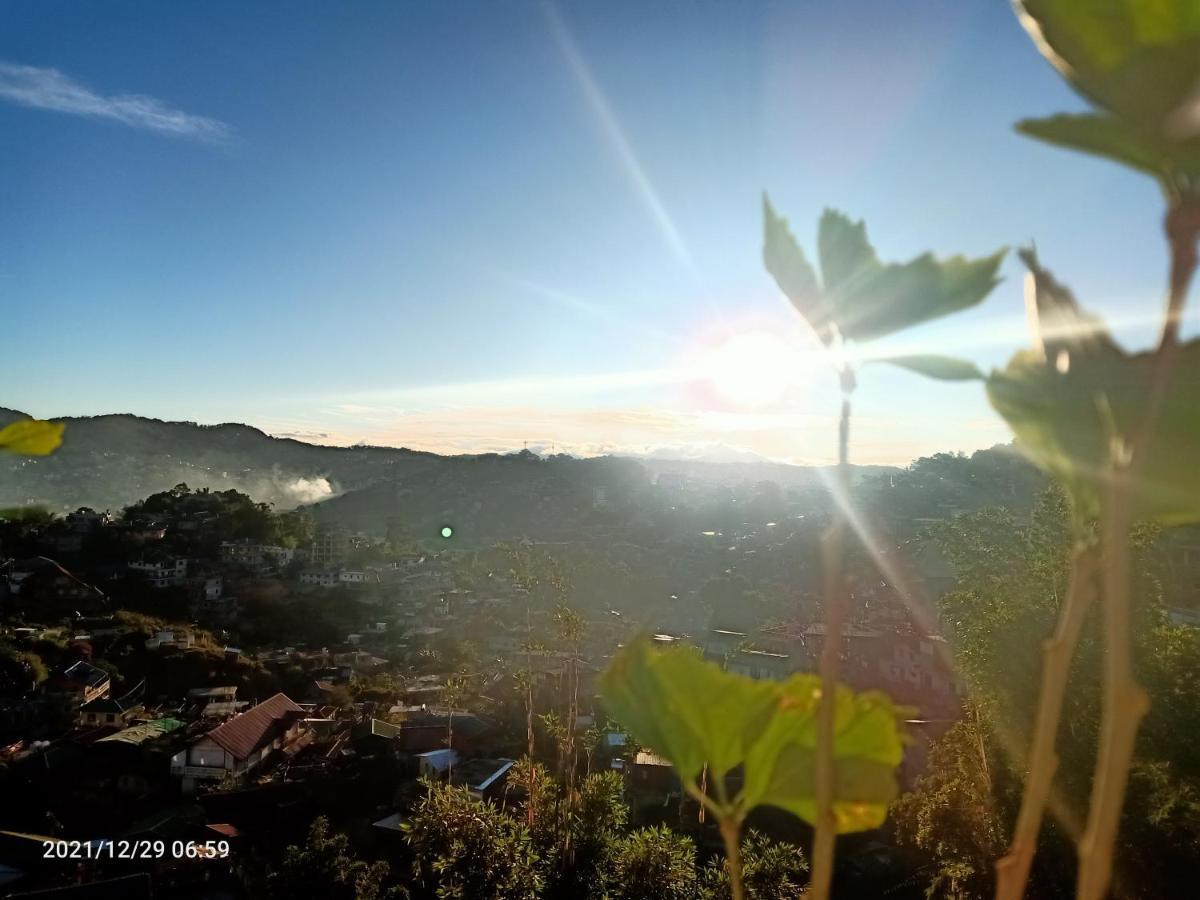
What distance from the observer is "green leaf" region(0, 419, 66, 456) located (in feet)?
1.17

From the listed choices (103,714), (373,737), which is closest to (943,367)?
(373,737)

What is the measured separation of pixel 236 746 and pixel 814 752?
37.9 ft

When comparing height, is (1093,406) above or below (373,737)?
above

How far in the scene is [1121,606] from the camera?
0.50 ft

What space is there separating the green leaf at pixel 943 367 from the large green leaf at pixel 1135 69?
0.19 ft

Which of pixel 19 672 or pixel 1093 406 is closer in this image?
pixel 1093 406

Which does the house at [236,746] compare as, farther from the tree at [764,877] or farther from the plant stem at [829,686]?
the plant stem at [829,686]

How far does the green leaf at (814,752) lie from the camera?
21 cm

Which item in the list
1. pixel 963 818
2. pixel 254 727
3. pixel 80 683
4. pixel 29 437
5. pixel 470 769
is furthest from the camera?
pixel 80 683

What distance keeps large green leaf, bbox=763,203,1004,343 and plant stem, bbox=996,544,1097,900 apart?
0.24ft

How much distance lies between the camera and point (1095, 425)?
0.18 m

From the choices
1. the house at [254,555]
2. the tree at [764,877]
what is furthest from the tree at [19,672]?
the tree at [764,877]

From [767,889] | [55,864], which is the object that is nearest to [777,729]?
[767,889]

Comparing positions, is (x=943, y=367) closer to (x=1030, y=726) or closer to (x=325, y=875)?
(x=1030, y=726)
